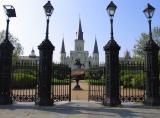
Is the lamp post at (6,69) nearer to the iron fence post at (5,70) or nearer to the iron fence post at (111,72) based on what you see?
the iron fence post at (5,70)

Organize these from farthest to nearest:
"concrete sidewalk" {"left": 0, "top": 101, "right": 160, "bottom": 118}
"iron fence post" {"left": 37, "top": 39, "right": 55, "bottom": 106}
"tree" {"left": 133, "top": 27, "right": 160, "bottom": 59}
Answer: "tree" {"left": 133, "top": 27, "right": 160, "bottom": 59} → "iron fence post" {"left": 37, "top": 39, "right": 55, "bottom": 106} → "concrete sidewalk" {"left": 0, "top": 101, "right": 160, "bottom": 118}

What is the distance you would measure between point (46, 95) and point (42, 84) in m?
0.57

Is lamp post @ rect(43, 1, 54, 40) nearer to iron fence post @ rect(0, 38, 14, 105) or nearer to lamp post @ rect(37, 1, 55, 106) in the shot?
lamp post @ rect(37, 1, 55, 106)

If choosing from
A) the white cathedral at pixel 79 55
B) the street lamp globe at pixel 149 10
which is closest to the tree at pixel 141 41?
the street lamp globe at pixel 149 10

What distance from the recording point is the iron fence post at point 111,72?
14938 millimetres

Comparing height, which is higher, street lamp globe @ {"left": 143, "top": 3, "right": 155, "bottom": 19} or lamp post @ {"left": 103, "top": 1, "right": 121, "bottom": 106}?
street lamp globe @ {"left": 143, "top": 3, "right": 155, "bottom": 19}

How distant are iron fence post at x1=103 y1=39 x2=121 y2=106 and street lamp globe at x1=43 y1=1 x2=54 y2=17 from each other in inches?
126

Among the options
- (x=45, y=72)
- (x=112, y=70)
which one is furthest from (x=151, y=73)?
(x=45, y=72)

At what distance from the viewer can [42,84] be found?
15016 mm

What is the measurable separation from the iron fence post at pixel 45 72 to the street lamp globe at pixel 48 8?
1348mm

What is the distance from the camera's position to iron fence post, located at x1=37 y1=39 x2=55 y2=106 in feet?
48.8

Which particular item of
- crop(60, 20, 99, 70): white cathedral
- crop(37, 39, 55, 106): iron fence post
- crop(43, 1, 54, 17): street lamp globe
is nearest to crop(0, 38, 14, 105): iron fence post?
crop(37, 39, 55, 106): iron fence post

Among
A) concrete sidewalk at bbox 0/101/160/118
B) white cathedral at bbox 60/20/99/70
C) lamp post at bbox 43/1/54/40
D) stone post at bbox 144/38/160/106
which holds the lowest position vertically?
concrete sidewalk at bbox 0/101/160/118

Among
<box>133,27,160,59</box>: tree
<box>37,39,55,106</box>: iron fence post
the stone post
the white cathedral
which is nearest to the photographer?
<box>37,39,55,106</box>: iron fence post
